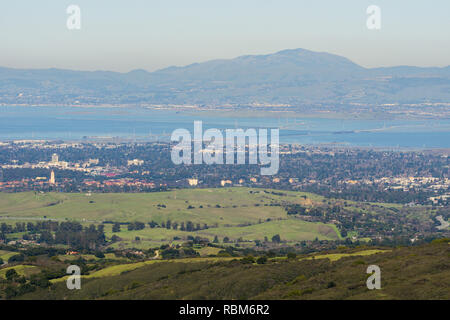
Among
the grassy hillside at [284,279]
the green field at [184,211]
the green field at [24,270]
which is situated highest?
the grassy hillside at [284,279]

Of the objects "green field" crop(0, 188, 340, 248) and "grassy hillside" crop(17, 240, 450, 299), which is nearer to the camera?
"grassy hillside" crop(17, 240, 450, 299)

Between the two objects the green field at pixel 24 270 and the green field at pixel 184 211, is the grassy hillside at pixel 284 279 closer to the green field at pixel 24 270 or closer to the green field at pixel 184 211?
the green field at pixel 24 270

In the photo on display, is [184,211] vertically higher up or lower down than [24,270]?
lower down

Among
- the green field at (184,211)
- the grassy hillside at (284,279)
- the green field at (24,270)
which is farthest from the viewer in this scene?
the green field at (184,211)

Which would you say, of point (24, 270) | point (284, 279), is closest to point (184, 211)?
point (24, 270)

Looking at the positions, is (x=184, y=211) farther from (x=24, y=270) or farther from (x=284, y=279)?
(x=284, y=279)

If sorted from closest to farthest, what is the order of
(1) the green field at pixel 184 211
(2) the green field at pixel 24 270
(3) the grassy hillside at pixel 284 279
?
1. (3) the grassy hillside at pixel 284 279
2. (2) the green field at pixel 24 270
3. (1) the green field at pixel 184 211

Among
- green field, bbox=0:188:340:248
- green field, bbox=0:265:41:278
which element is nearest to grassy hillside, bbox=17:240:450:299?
green field, bbox=0:265:41:278

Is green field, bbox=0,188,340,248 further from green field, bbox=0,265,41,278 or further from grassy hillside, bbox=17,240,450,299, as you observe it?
grassy hillside, bbox=17,240,450,299

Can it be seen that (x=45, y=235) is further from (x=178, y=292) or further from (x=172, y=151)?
(x=172, y=151)

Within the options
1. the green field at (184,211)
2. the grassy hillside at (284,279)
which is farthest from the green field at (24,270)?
the green field at (184,211)

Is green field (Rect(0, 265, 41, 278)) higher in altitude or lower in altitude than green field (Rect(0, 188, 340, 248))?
higher
